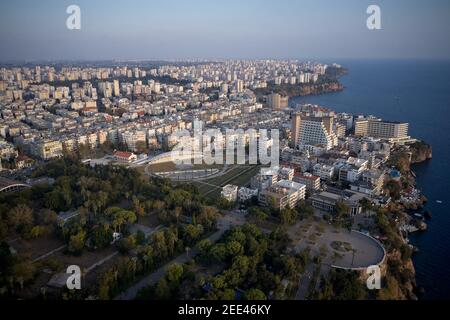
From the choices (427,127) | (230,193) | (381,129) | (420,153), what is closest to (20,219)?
(230,193)

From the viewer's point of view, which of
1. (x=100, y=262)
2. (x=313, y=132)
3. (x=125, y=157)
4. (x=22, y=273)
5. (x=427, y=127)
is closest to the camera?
(x=22, y=273)

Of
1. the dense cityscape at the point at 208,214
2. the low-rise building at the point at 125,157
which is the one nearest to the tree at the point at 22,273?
the dense cityscape at the point at 208,214

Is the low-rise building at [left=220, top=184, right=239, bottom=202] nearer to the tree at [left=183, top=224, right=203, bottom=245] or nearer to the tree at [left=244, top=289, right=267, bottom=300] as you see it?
the tree at [left=183, top=224, right=203, bottom=245]

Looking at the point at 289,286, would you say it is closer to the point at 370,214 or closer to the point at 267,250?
the point at 267,250

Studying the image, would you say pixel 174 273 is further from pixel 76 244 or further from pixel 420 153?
pixel 420 153

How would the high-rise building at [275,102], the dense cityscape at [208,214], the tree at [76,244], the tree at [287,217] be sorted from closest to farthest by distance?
1. the dense cityscape at [208,214]
2. the tree at [76,244]
3. the tree at [287,217]
4. the high-rise building at [275,102]

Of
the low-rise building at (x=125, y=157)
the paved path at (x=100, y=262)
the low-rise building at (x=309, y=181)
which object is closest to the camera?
the paved path at (x=100, y=262)

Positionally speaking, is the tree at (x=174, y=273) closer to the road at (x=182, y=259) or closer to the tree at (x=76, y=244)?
the road at (x=182, y=259)
